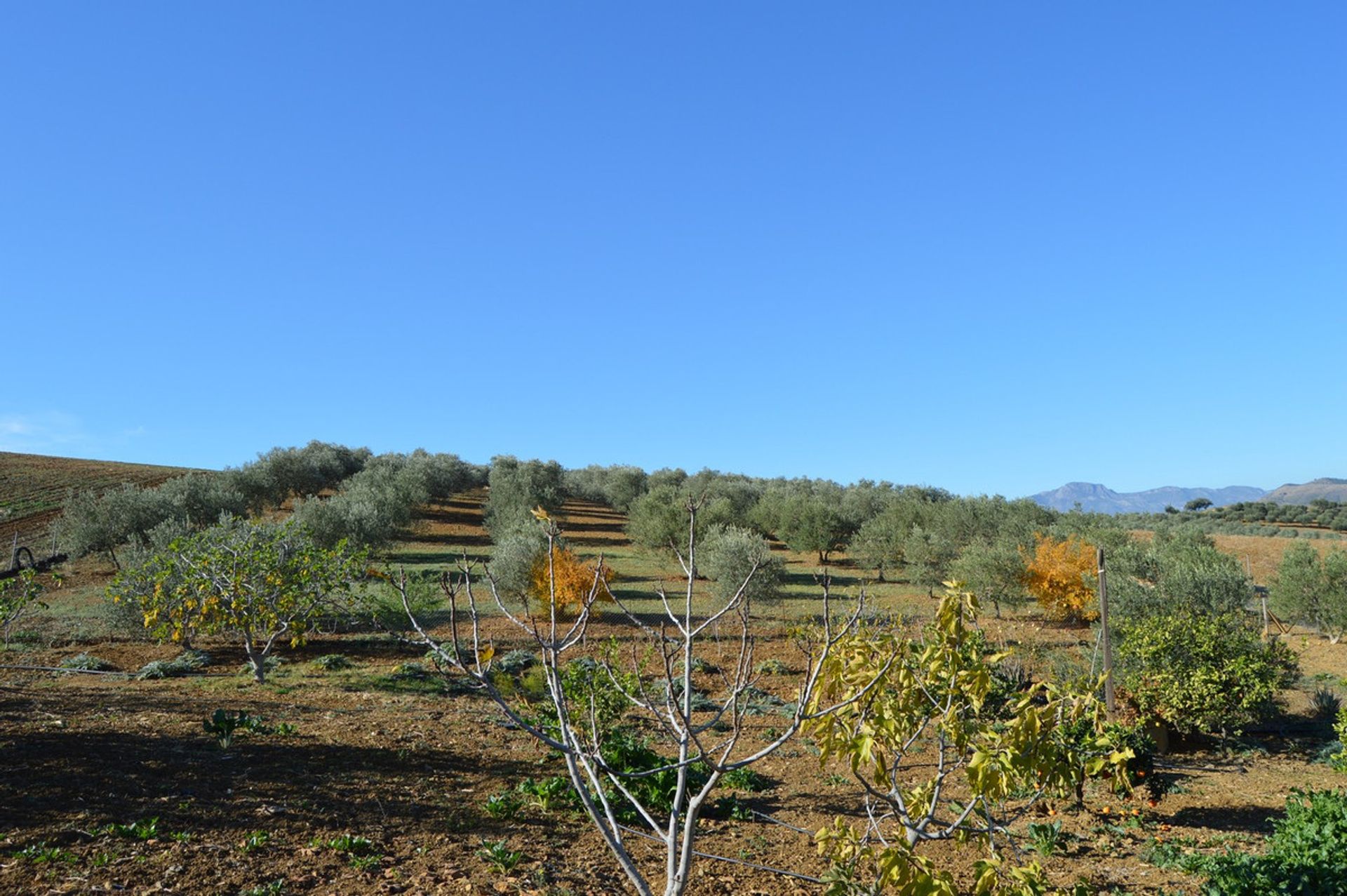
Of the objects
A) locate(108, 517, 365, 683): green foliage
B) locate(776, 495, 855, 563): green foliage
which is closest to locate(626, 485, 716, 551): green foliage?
locate(776, 495, 855, 563): green foliage

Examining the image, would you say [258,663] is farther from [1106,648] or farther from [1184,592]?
[1184,592]

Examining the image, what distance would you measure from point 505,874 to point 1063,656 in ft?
50.8

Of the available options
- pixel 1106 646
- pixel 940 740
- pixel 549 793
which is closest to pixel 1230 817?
pixel 1106 646

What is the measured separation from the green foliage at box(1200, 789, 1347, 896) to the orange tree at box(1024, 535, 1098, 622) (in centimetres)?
1940

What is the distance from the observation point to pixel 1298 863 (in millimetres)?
5602

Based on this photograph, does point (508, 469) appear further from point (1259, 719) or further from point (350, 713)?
point (1259, 719)

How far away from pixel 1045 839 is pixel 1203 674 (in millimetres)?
6717

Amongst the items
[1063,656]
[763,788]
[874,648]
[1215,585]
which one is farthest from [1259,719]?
[874,648]

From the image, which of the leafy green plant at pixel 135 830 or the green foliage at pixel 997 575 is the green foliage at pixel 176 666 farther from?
the green foliage at pixel 997 575

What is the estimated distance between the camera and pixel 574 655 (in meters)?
19.3

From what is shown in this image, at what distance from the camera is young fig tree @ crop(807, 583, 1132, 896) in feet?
11.2

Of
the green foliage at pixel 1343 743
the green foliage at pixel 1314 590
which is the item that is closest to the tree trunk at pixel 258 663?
the green foliage at pixel 1343 743

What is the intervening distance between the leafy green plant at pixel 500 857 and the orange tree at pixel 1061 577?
903 inches

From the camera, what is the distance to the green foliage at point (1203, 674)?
12.5 meters
